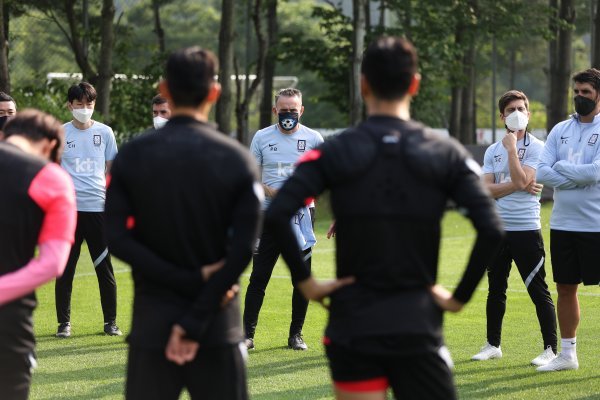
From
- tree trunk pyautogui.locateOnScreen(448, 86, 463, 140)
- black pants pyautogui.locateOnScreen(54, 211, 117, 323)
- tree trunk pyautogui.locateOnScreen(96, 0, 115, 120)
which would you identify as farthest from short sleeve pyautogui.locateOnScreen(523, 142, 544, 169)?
tree trunk pyautogui.locateOnScreen(448, 86, 463, 140)

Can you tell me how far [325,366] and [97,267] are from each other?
2.81m

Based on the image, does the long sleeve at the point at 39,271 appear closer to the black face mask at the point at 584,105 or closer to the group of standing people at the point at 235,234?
the group of standing people at the point at 235,234

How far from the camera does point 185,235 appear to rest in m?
4.62

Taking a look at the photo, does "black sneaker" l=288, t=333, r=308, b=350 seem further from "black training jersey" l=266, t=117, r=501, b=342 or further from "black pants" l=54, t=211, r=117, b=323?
"black training jersey" l=266, t=117, r=501, b=342

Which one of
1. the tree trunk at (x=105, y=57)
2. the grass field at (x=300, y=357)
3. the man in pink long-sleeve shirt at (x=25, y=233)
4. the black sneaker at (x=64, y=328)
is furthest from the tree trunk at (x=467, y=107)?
the man in pink long-sleeve shirt at (x=25, y=233)

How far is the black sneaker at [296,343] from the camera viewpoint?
1024 cm

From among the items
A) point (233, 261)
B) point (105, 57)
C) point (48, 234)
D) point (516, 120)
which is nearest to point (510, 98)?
point (516, 120)

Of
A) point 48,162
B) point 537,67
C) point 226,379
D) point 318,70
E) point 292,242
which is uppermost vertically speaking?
point 48,162

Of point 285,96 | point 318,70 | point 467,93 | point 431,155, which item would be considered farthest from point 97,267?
point 467,93

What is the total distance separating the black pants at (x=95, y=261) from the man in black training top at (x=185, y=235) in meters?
6.43

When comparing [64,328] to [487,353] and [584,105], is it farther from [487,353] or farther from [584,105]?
[584,105]

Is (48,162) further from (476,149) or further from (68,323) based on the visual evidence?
(476,149)

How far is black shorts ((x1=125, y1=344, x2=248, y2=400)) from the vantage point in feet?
15.2

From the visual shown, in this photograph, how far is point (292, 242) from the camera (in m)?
4.68
